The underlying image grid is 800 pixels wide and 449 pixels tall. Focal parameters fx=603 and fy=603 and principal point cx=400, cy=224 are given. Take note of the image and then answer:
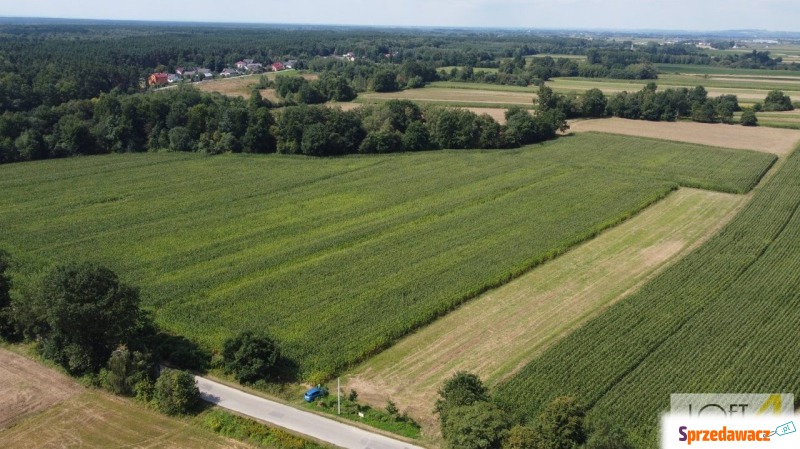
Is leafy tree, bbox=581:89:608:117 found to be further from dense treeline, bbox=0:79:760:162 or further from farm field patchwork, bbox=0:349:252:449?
farm field patchwork, bbox=0:349:252:449

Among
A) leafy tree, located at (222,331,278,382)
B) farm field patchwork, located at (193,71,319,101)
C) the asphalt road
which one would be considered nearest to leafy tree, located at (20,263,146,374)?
the asphalt road

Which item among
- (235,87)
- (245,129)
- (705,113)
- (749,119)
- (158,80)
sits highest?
(158,80)

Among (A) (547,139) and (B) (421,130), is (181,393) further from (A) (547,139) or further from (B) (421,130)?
Answer: (A) (547,139)

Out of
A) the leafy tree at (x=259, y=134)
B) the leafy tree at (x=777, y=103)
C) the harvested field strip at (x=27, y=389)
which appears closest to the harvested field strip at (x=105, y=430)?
the harvested field strip at (x=27, y=389)

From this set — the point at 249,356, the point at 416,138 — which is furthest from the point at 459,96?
the point at 249,356

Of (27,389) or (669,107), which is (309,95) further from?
(27,389)

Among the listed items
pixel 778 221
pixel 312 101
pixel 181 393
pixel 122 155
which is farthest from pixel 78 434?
pixel 312 101

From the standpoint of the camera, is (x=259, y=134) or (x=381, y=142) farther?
(x=381, y=142)
